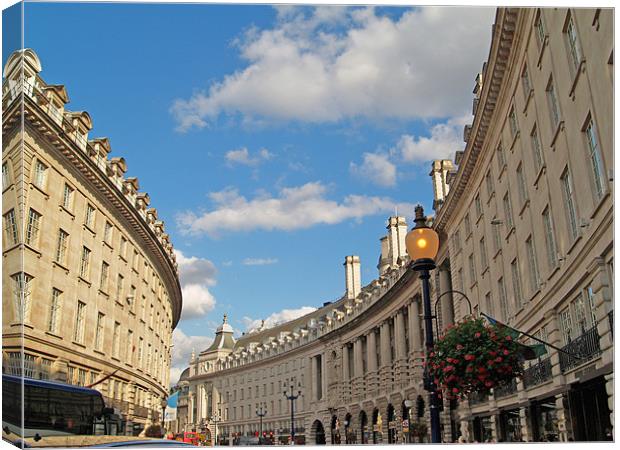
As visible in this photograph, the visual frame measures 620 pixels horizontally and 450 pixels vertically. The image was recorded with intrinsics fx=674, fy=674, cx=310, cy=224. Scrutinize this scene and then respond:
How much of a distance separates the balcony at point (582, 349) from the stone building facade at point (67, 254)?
14249 millimetres

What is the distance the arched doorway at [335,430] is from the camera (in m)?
83.5

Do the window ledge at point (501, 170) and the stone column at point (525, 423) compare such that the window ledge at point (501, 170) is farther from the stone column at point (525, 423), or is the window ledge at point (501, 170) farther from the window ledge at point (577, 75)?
the window ledge at point (577, 75)

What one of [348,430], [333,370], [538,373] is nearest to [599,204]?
[538,373]

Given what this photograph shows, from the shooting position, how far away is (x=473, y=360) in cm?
1447

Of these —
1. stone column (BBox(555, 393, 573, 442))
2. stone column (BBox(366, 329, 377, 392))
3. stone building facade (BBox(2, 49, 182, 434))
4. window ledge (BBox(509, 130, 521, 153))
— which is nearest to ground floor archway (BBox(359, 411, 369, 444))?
stone column (BBox(366, 329, 377, 392))

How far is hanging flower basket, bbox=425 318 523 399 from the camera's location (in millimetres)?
14211

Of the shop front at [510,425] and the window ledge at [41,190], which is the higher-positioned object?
the window ledge at [41,190]

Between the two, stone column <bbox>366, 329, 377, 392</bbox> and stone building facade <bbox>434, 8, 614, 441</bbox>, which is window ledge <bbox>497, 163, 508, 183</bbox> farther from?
stone column <bbox>366, 329, 377, 392</bbox>

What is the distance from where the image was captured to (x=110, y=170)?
97.7 feet

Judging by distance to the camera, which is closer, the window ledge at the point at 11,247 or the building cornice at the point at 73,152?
the window ledge at the point at 11,247

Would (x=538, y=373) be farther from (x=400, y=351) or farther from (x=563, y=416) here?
(x=400, y=351)

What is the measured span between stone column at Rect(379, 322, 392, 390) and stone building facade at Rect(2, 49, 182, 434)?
36632 millimetres

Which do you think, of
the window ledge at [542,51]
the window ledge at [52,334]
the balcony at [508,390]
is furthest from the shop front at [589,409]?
the window ledge at [52,334]

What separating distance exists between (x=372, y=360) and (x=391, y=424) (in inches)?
379
